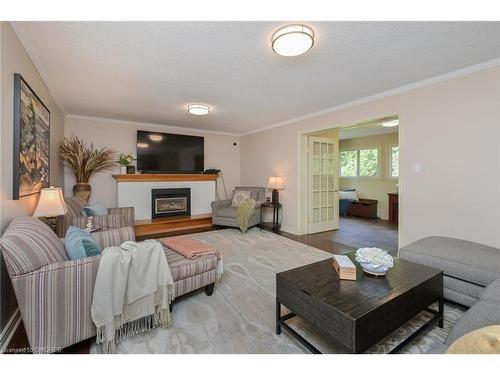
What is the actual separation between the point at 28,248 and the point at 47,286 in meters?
0.23

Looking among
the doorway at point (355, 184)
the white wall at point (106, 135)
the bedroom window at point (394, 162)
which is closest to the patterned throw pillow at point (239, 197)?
the doorway at point (355, 184)

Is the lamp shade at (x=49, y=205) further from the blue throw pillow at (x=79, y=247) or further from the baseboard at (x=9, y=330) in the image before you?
the baseboard at (x=9, y=330)

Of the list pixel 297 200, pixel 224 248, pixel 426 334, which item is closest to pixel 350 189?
pixel 297 200

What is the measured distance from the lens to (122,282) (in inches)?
57.8

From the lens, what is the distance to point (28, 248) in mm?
1260

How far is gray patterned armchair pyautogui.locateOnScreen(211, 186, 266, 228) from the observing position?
464 cm

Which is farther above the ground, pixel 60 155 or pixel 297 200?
pixel 60 155

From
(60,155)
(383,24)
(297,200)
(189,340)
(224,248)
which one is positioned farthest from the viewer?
(297,200)

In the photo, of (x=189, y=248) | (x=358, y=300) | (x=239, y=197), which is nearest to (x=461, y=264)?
(x=358, y=300)

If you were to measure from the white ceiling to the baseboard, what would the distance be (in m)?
2.16

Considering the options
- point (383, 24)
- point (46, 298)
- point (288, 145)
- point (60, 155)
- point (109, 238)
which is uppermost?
point (383, 24)

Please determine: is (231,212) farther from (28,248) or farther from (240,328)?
(28,248)

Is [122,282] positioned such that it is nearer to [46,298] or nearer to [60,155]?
[46,298]
